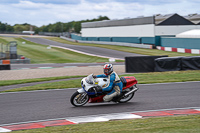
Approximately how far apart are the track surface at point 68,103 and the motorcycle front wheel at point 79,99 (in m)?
0.19

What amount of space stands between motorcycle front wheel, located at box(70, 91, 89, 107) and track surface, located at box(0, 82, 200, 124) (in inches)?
7.7

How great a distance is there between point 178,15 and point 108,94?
56.4m

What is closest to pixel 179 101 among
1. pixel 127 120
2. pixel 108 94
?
pixel 108 94

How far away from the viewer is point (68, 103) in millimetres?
12656

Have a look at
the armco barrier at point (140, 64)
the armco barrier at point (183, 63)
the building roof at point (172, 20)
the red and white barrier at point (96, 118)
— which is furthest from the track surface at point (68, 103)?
the building roof at point (172, 20)

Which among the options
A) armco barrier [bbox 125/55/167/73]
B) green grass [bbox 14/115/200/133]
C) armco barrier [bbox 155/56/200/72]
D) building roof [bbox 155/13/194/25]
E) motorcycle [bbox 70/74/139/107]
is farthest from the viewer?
building roof [bbox 155/13/194/25]

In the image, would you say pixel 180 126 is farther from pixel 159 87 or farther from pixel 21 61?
pixel 21 61

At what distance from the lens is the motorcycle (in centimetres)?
1152

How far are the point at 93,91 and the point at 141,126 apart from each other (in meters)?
3.68

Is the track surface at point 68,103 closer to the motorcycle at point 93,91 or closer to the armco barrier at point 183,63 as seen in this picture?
the motorcycle at point 93,91

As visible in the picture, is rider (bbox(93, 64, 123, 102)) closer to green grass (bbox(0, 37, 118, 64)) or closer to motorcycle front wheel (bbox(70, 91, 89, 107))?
Result: motorcycle front wheel (bbox(70, 91, 89, 107))

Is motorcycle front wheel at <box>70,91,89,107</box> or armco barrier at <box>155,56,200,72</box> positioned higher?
armco barrier at <box>155,56,200,72</box>

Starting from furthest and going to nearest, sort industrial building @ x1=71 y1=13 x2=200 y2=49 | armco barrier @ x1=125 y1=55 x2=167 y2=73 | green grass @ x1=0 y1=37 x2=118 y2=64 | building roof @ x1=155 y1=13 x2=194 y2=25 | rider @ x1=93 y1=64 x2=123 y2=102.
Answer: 1. building roof @ x1=155 y1=13 x2=194 y2=25
2. industrial building @ x1=71 y1=13 x2=200 y2=49
3. green grass @ x1=0 y1=37 x2=118 y2=64
4. armco barrier @ x1=125 y1=55 x2=167 y2=73
5. rider @ x1=93 y1=64 x2=123 y2=102

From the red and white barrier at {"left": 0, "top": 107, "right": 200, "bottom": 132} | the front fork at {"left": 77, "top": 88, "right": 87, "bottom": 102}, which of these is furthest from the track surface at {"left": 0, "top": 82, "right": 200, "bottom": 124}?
the red and white barrier at {"left": 0, "top": 107, "right": 200, "bottom": 132}
